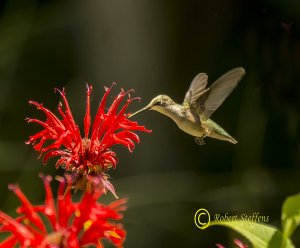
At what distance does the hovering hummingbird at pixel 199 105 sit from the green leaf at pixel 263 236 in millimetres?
261

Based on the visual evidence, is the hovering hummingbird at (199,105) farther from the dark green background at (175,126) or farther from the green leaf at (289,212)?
the dark green background at (175,126)

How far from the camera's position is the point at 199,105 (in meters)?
0.67

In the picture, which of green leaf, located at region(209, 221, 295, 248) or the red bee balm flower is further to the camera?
the red bee balm flower

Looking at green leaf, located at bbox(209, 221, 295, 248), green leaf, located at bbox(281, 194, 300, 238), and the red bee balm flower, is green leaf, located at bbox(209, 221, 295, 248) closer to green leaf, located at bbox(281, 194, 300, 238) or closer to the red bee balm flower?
green leaf, located at bbox(281, 194, 300, 238)

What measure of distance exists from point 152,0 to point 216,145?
46 cm

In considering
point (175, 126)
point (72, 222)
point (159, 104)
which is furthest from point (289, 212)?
point (175, 126)

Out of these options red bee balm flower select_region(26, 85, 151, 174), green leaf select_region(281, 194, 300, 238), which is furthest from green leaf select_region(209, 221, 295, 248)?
red bee balm flower select_region(26, 85, 151, 174)

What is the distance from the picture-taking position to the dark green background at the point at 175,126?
1.47 metres

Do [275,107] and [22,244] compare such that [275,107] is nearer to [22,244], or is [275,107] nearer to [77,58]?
[77,58]

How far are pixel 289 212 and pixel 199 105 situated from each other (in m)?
0.36

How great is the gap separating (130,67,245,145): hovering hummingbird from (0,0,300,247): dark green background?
72 centimetres

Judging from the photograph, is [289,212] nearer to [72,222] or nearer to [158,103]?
[72,222]

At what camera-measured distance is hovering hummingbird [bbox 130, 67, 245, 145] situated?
61 cm

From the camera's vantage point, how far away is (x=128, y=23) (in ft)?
4.96
